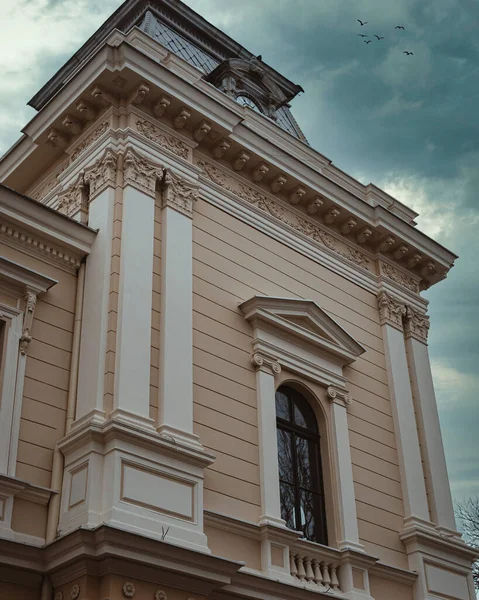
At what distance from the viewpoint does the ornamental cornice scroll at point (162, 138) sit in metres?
14.3

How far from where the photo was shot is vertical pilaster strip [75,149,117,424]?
1171cm

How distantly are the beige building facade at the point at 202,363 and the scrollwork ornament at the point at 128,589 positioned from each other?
0.02m

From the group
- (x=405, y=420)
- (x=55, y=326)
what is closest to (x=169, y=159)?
(x=55, y=326)

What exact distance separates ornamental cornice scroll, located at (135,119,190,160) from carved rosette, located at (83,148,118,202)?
76cm

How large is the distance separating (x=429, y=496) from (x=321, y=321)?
142 inches

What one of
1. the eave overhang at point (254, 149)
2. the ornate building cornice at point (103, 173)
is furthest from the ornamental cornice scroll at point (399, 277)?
the ornate building cornice at point (103, 173)

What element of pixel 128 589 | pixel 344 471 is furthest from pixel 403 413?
pixel 128 589

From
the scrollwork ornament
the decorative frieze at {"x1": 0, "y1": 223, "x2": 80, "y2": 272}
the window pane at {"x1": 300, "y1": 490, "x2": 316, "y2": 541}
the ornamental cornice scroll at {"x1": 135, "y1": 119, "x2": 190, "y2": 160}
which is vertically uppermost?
the ornamental cornice scroll at {"x1": 135, "y1": 119, "x2": 190, "y2": 160}

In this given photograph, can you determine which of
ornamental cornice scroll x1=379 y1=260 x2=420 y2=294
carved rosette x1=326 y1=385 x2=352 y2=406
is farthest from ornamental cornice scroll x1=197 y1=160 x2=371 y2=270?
carved rosette x1=326 y1=385 x2=352 y2=406

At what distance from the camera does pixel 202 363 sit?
42.9 feet

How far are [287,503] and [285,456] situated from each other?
2.46 feet

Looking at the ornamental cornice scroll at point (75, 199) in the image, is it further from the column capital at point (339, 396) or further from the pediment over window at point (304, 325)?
the column capital at point (339, 396)

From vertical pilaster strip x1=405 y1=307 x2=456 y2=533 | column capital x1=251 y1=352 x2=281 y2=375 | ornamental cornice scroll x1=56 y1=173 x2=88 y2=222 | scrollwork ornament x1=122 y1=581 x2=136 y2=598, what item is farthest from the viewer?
vertical pilaster strip x1=405 y1=307 x2=456 y2=533

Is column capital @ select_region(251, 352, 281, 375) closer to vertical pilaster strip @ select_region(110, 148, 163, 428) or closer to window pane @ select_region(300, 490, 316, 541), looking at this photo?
window pane @ select_region(300, 490, 316, 541)
